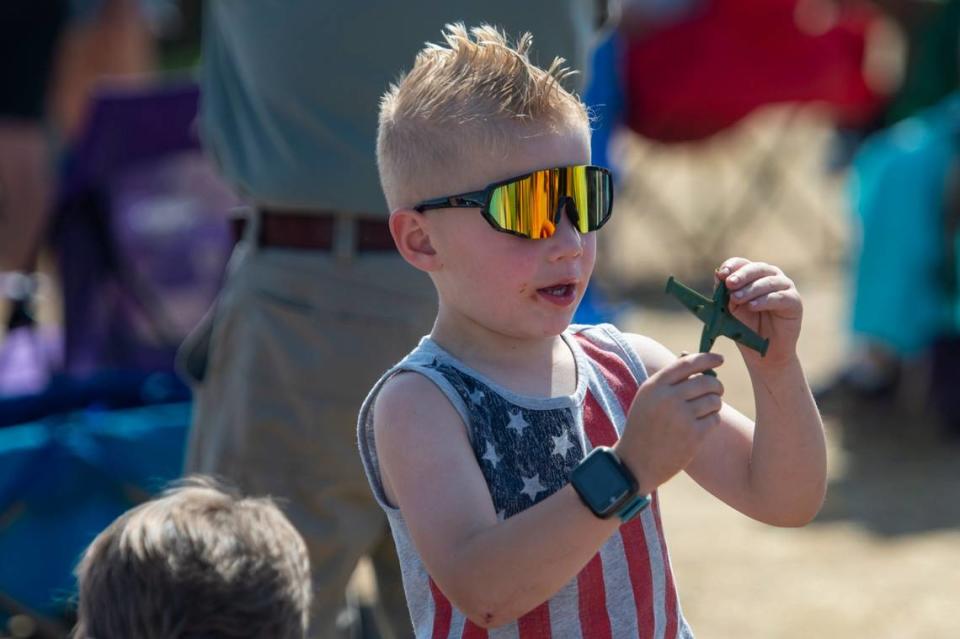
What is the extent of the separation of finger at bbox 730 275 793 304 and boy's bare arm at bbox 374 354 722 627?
127mm

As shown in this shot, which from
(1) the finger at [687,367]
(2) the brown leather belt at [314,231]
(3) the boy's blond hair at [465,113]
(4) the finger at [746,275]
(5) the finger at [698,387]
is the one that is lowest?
(2) the brown leather belt at [314,231]

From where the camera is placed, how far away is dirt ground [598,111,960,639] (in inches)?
149

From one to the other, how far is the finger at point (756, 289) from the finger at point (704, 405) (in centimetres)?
15

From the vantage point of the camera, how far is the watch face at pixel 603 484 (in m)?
1.42

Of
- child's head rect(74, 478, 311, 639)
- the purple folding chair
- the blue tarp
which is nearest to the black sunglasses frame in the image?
child's head rect(74, 478, 311, 639)

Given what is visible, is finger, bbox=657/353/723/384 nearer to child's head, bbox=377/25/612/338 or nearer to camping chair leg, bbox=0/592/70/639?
child's head, bbox=377/25/612/338

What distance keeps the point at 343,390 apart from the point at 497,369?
2.85 ft

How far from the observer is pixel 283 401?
8.19 ft

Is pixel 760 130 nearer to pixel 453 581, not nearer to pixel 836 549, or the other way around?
pixel 836 549

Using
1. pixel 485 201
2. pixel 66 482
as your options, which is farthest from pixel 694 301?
pixel 66 482

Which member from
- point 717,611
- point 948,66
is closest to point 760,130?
point 948,66

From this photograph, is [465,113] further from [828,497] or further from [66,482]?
[828,497]

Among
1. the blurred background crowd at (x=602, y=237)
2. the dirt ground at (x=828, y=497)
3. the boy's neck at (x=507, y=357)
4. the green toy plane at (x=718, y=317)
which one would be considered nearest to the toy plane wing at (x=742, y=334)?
the green toy plane at (x=718, y=317)

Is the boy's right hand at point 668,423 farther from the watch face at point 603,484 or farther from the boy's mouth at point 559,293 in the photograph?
the boy's mouth at point 559,293
